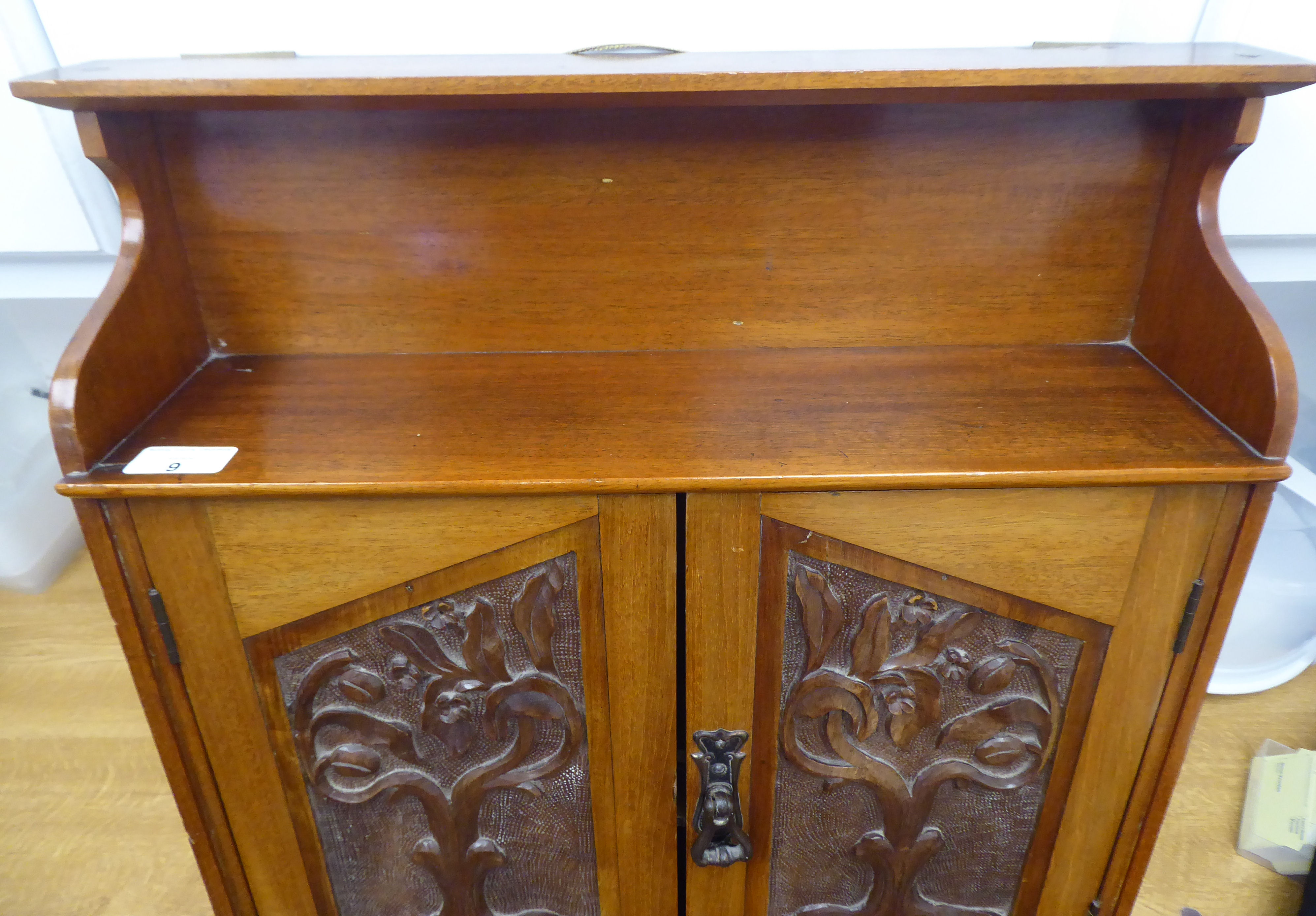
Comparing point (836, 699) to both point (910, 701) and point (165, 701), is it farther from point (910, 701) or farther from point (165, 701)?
point (165, 701)

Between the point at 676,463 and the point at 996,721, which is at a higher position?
the point at 676,463

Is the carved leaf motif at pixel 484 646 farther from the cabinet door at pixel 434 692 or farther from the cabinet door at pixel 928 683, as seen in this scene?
the cabinet door at pixel 928 683

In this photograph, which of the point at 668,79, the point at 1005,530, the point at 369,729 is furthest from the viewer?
the point at 369,729

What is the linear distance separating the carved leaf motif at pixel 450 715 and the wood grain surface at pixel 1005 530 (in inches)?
16.4

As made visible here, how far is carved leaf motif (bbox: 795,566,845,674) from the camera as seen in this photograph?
902mm

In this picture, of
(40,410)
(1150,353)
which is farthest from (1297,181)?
(40,410)

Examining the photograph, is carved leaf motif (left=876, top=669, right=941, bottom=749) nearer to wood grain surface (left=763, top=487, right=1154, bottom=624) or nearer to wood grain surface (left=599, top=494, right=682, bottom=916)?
wood grain surface (left=763, top=487, right=1154, bottom=624)

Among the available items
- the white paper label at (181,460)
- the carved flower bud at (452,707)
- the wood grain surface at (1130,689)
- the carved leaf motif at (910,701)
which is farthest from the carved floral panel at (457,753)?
the wood grain surface at (1130,689)

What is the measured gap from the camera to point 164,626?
91 centimetres

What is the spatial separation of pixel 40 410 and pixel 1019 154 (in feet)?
6.45

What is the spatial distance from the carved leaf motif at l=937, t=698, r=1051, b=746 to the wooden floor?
526 millimetres

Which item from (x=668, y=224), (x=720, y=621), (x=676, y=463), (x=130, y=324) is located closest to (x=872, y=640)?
(x=720, y=621)

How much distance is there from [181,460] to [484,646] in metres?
0.37

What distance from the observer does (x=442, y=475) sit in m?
0.83
